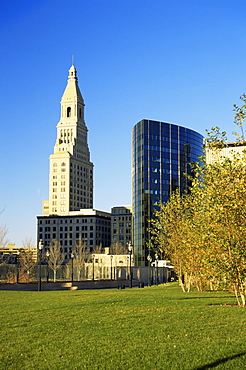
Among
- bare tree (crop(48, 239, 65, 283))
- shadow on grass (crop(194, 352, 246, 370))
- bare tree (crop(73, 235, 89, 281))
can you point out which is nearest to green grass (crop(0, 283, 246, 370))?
shadow on grass (crop(194, 352, 246, 370))

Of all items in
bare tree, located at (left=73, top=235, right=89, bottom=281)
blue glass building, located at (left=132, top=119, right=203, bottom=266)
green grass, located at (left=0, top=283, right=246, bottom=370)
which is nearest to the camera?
green grass, located at (left=0, top=283, right=246, bottom=370)

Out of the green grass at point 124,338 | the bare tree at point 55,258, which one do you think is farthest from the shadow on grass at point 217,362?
the bare tree at point 55,258

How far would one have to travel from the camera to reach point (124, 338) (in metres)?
15.4

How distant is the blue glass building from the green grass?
117922mm

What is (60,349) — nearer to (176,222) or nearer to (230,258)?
(230,258)

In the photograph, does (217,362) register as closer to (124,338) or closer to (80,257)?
(124,338)

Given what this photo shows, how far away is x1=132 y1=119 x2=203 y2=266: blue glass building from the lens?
464 feet

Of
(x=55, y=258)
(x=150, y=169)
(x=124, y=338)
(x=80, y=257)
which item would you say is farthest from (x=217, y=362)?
(x=150, y=169)

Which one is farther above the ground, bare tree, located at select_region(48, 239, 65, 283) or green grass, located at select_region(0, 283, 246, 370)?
bare tree, located at select_region(48, 239, 65, 283)

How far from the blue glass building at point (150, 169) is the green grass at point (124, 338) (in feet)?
387

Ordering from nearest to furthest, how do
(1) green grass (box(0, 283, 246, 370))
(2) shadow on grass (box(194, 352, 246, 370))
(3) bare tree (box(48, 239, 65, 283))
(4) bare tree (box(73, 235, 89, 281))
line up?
(2) shadow on grass (box(194, 352, 246, 370))
(1) green grass (box(0, 283, 246, 370))
(3) bare tree (box(48, 239, 65, 283))
(4) bare tree (box(73, 235, 89, 281))

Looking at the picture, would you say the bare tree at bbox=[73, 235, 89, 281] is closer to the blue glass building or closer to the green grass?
the blue glass building

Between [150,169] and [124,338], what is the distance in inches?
5016

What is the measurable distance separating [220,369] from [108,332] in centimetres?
589
